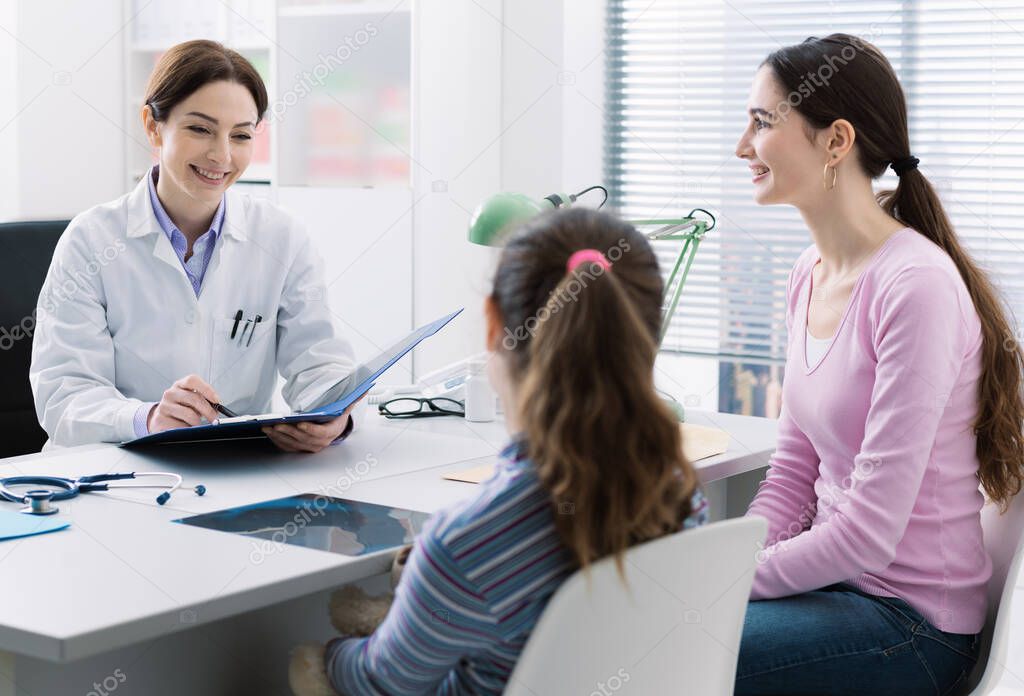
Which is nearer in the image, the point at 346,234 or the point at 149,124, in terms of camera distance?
the point at 149,124

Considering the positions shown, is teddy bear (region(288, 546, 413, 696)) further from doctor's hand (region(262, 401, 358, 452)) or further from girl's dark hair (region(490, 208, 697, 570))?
doctor's hand (region(262, 401, 358, 452))

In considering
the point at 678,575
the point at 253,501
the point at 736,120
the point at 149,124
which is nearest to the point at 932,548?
the point at 678,575

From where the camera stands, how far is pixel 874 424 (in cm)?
152

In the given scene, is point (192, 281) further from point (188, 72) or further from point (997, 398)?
point (997, 398)

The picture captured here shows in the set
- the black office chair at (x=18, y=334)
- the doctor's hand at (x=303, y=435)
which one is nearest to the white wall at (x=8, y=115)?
the black office chair at (x=18, y=334)

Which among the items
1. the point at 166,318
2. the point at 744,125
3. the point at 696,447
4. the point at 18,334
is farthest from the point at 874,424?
the point at 744,125

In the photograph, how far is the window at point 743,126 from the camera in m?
3.04

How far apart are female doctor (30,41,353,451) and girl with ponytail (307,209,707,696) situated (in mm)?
1126

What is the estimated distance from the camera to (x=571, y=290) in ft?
3.39

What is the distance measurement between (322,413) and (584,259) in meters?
0.77

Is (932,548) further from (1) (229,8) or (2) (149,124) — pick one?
(1) (229,8)

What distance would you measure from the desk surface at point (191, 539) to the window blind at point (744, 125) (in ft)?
4.57

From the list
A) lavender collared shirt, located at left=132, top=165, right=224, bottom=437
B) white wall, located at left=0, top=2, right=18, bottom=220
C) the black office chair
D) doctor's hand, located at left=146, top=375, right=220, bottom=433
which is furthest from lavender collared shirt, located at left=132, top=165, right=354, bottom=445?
white wall, located at left=0, top=2, right=18, bottom=220

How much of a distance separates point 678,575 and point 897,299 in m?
0.64
